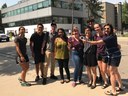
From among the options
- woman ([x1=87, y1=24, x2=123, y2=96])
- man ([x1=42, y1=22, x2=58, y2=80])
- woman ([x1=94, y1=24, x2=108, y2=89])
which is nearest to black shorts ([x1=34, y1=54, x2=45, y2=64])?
man ([x1=42, y1=22, x2=58, y2=80])

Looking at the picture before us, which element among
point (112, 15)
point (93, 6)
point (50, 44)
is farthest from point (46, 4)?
point (50, 44)

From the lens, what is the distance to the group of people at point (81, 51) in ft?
25.0

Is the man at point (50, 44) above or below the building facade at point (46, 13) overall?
below

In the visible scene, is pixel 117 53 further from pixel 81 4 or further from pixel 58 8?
pixel 81 4

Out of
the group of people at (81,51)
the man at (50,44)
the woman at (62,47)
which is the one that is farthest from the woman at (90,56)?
the man at (50,44)

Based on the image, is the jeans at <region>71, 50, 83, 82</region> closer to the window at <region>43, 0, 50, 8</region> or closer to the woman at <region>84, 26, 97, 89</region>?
the woman at <region>84, 26, 97, 89</region>

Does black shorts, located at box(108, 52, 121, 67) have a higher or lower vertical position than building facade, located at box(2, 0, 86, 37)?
lower

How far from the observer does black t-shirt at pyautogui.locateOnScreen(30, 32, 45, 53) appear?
31.0ft

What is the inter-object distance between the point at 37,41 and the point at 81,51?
5.02ft

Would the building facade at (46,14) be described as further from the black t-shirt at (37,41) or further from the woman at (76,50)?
the woman at (76,50)

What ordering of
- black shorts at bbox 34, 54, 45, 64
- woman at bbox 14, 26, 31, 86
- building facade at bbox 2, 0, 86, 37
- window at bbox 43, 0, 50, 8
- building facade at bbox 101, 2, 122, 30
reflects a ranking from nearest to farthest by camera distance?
woman at bbox 14, 26, 31, 86, black shorts at bbox 34, 54, 45, 64, building facade at bbox 2, 0, 86, 37, window at bbox 43, 0, 50, 8, building facade at bbox 101, 2, 122, 30

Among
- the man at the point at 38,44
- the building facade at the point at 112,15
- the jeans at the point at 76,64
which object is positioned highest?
the building facade at the point at 112,15

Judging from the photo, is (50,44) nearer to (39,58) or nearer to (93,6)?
(39,58)

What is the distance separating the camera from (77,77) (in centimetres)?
905
